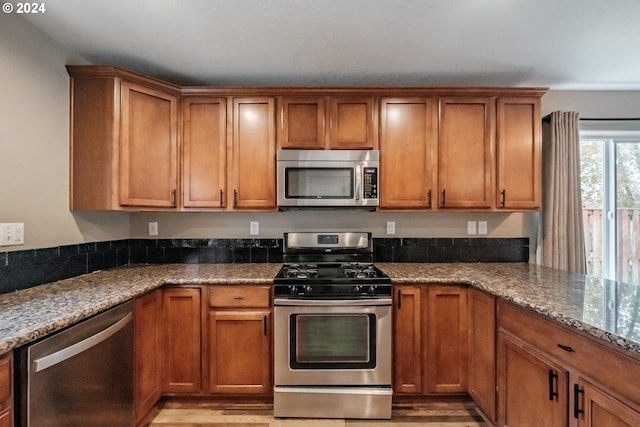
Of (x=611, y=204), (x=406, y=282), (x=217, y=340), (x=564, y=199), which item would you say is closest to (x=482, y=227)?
(x=564, y=199)

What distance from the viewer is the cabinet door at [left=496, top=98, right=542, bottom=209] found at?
2598 millimetres

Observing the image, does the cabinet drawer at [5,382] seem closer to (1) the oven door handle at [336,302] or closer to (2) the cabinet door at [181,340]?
(2) the cabinet door at [181,340]

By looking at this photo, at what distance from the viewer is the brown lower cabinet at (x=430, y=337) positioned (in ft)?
7.45

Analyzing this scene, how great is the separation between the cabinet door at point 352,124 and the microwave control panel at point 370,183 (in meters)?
0.20

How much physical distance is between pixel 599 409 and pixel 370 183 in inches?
69.4

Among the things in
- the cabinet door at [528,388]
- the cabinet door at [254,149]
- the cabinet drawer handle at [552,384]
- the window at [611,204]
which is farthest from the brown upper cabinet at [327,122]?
the window at [611,204]

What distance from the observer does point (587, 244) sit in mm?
2988

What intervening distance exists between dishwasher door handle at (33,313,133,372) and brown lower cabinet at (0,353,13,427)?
3.2 inches

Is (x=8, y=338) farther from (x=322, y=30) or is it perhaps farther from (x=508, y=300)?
(x=508, y=300)

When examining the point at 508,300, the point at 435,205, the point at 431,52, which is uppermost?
the point at 431,52

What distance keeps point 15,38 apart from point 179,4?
95 cm

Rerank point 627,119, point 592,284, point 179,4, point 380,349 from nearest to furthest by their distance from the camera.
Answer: point 179,4 → point 592,284 → point 380,349 → point 627,119

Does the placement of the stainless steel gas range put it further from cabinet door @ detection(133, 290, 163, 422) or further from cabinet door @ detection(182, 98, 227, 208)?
cabinet door @ detection(182, 98, 227, 208)

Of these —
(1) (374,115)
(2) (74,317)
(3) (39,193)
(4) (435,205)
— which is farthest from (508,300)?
(3) (39,193)
